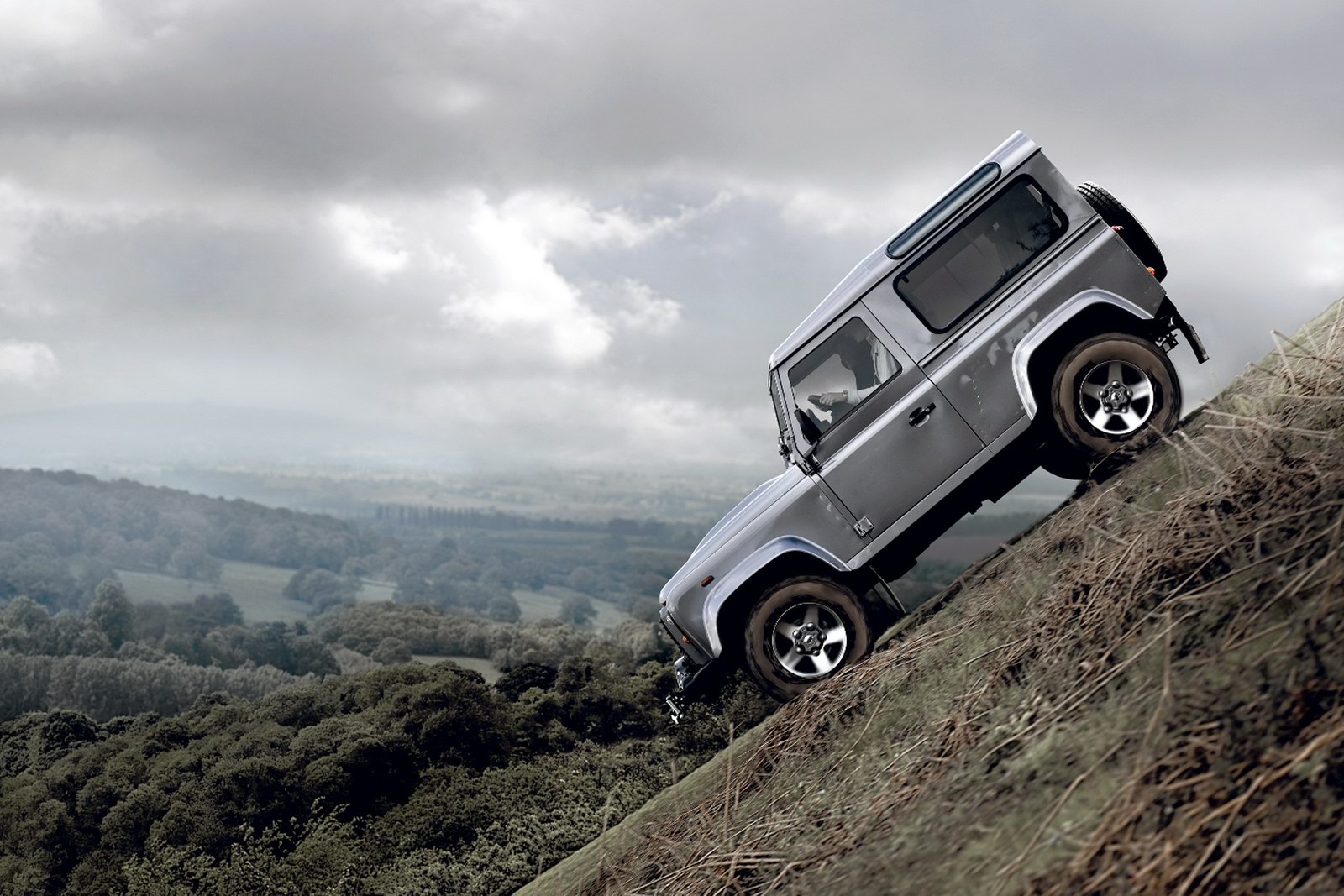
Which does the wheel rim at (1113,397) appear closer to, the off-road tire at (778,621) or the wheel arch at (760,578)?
the wheel arch at (760,578)

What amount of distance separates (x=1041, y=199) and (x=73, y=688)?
212 feet

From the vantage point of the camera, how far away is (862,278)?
26.2ft

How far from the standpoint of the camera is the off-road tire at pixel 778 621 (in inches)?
303

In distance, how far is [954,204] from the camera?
25.6ft

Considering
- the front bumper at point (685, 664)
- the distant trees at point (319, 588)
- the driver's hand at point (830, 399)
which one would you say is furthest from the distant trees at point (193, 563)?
the driver's hand at point (830, 399)

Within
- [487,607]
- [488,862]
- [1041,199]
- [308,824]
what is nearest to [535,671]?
[308,824]

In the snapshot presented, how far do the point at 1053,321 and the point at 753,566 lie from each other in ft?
9.61

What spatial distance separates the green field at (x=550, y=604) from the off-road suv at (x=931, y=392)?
121164 mm

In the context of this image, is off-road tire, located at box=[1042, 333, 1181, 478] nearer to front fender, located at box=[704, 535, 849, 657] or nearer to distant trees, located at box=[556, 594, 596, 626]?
front fender, located at box=[704, 535, 849, 657]

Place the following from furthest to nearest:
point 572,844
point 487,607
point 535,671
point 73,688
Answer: point 487,607 < point 73,688 < point 535,671 < point 572,844

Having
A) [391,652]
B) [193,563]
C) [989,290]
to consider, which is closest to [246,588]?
[193,563]

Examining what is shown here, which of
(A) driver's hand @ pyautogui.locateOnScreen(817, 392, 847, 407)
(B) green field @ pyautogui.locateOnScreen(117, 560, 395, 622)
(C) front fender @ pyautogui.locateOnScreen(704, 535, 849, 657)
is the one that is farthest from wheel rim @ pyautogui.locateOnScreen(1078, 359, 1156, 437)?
(B) green field @ pyautogui.locateOnScreen(117, 560, 395, 622)

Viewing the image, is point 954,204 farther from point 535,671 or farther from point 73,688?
point 73,688

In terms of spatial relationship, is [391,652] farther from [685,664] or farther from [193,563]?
[193,563]
